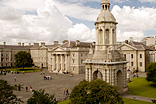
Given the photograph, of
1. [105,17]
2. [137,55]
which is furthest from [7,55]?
[105,17]

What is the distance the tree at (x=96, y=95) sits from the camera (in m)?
14.4

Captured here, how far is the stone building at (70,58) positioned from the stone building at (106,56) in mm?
32976

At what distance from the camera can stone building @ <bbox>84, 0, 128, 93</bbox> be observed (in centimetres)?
2308

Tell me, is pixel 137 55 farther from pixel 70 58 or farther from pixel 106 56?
pixel 106 56

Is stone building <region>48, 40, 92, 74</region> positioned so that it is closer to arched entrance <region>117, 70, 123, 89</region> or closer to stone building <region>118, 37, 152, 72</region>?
stone building <region>118, 37, 152, 72</region>

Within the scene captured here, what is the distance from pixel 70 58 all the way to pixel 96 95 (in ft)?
152

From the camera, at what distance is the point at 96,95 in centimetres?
1477

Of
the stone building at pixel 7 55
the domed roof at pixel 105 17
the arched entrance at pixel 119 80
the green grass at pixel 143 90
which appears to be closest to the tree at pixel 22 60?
the stone building at pixel 7 55

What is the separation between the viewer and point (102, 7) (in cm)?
2573

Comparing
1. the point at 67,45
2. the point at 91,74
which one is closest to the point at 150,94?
the point at 91,74

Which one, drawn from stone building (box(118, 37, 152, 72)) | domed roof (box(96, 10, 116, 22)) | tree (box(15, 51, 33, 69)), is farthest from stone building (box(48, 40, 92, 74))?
domed roof (box(96, 10, 116, 22))

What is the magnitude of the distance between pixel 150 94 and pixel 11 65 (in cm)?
7794

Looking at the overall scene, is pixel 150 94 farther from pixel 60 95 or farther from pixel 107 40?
pixel 60 95

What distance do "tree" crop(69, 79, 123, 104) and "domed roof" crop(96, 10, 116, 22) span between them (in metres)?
12.2
